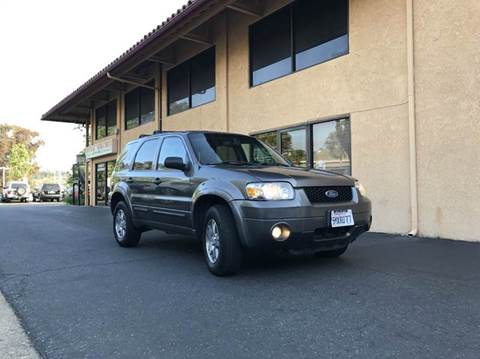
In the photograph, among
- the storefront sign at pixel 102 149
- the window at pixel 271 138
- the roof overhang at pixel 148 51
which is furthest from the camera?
the storefront sign at pixel 102 149

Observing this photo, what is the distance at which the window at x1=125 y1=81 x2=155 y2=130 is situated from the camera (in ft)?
55.8

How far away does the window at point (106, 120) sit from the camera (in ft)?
67.6

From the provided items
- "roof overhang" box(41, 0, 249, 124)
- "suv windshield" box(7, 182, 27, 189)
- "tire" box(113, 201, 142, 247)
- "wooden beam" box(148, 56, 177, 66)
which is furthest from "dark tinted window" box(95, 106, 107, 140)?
"suv windshield" box(7, 182, 27, 189)

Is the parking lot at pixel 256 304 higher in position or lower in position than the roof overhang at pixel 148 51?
lower

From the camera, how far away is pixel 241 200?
455 centimetres

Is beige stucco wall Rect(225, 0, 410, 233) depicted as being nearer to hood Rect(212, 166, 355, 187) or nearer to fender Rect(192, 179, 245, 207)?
hood Rect(212, 166, 355, 187)

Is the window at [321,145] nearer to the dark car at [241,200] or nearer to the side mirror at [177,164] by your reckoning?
the dark car at [241,200]

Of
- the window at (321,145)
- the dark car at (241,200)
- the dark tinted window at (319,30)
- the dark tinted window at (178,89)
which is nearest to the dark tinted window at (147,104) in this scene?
the dark tinted window at (178,89)

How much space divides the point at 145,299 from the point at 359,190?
273 cm

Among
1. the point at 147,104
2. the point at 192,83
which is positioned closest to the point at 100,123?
the point at 147,104

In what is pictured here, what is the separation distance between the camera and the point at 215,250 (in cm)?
492

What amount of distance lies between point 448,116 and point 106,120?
1777cm

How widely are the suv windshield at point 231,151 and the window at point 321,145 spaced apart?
265 centimetres

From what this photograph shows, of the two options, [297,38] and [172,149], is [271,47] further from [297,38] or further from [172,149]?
[172,149]
